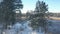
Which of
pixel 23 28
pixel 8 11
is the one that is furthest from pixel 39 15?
pixel 8 11

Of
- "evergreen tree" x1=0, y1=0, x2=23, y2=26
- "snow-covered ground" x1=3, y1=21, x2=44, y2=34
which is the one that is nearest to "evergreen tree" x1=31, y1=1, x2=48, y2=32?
"snow-covered ground" x1=3, y1=21, x2=44, y2=34

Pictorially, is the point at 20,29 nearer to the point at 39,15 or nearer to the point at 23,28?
the point at 23,28

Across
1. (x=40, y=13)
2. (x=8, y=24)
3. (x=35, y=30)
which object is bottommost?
(x=35, y=30)

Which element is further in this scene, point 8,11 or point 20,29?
point 20,29

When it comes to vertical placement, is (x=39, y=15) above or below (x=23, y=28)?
above

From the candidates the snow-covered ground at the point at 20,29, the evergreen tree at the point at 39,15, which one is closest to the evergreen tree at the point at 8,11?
the snow-covered ground at the point at 20,29

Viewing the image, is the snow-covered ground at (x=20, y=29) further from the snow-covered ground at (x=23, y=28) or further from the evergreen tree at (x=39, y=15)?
the evergreen tree at (x=39, y=15)

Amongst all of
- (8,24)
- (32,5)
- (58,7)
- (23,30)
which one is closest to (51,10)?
(58,7)

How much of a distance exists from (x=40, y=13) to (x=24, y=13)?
0.35 metres

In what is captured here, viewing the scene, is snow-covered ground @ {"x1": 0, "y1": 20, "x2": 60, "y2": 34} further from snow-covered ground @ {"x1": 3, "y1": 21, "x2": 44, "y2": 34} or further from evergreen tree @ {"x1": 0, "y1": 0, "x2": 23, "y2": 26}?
evergreen tree @ {"x1": 0, "y1": 0, "x2": 23, "y2": 26}

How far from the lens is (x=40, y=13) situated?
245 cm

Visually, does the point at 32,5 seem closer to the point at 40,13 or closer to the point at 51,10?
the point at 40,13

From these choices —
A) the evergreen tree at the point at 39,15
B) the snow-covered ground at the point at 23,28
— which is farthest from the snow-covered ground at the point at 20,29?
the evergreen tree at the point at 39,15

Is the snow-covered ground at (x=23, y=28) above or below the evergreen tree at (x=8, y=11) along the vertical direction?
below
